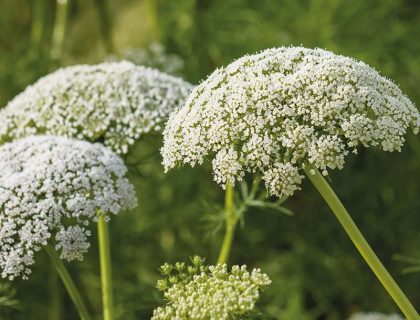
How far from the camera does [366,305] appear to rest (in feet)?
19.9

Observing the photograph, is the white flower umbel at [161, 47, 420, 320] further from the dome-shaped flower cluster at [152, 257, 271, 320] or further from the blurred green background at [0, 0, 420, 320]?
the blurred green background at [0, 0, 420, 320]

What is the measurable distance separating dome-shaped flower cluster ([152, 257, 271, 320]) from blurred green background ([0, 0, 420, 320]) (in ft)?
8.17

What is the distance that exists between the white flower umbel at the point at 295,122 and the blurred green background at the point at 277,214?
8.40ft

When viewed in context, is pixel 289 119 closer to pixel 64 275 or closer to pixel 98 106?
pixel 64 275

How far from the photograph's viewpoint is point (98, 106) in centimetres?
403

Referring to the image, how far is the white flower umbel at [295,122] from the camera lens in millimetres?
2736

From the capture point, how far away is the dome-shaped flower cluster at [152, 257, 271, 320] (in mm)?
2594

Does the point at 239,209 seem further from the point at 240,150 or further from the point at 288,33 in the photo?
the point at 288,33

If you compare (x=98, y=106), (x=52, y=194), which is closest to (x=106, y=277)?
(x=52, y=194)

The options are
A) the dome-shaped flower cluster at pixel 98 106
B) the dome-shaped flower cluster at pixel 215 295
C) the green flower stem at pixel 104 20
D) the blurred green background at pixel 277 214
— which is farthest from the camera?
the green flower stem at pixel 104 20

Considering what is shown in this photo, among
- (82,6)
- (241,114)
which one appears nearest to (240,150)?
(241,114)

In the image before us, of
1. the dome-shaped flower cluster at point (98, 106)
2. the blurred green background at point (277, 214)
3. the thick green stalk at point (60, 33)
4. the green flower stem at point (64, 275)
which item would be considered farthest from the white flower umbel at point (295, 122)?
the thick green stalk at point (60, 33)

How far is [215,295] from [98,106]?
1.72 m

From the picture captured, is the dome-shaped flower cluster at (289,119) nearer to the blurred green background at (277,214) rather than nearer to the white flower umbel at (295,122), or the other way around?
the white flower umbel at (295,122)
